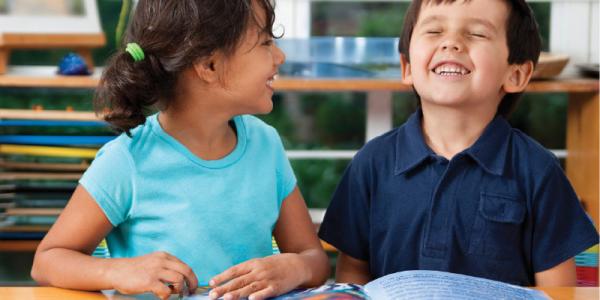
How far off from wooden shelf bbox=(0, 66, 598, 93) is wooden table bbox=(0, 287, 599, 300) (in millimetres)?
1405

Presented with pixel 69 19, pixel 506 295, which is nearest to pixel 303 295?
pixel 506 295

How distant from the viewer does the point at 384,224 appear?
1.41m

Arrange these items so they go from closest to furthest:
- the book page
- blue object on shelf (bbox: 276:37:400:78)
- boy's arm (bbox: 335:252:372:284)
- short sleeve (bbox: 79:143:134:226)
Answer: the book page
short sleeve (bbox: 79:143:134:226)
boy's arm (bbox: 335:252:372:284)
blue object on shelf (bbox: 276:37:400:78)

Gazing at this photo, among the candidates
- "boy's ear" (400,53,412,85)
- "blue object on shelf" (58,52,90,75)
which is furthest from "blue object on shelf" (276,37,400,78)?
"boy's ear" (400,53,412,85)

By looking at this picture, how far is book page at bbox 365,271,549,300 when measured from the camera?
964mm

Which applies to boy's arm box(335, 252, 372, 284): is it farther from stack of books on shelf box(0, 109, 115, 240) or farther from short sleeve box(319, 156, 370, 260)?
stack of books on shelf box(0, 109, 115, 240)

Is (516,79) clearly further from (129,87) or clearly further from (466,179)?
(129,87)

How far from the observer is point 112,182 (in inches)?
47.4

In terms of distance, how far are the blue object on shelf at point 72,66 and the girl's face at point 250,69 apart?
4.56ft

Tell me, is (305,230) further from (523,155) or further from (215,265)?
(523,155)

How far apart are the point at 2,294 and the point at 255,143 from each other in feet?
1.51

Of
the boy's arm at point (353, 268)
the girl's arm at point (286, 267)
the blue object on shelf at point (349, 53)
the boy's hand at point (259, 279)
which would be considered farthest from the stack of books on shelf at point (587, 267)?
the blue object on shelf at point (349, 53)

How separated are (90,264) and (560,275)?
0.69m

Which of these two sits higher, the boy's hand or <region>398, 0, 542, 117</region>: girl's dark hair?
<region>398, 0, 542, 117</region>: girl's dark hair
